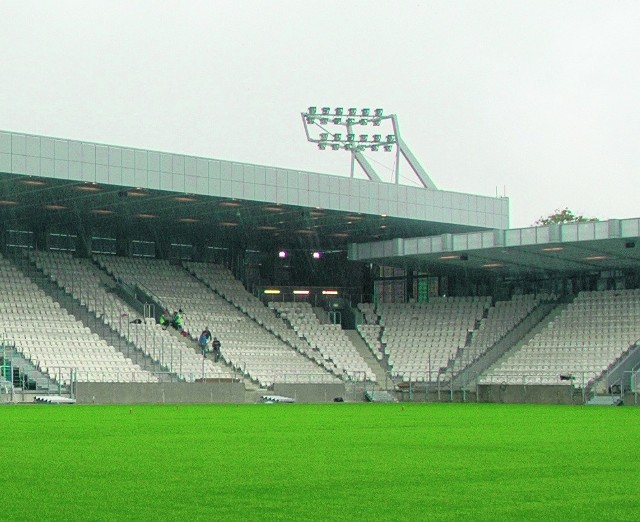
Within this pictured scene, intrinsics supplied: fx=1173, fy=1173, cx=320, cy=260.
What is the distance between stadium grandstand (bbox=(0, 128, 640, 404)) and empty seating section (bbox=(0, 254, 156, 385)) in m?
0.10

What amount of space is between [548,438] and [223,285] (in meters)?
38.9

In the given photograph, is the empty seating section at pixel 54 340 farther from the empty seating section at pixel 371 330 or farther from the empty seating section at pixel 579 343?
the empty seating section at pixel 579 343

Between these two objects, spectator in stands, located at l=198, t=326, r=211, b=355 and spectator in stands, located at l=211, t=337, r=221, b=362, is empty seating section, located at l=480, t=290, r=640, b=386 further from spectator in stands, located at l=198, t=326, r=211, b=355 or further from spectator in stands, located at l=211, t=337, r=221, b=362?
spectator in stands, located at l=198, t=326, r=211, b=355

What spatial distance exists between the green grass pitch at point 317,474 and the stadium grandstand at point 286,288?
21.2 meters

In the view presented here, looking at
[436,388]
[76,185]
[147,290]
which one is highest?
[76,185]

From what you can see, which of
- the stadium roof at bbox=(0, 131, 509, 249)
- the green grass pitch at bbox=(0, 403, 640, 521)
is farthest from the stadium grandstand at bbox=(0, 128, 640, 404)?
the green grass pitch at bbox=(0, 403, 640, 521)

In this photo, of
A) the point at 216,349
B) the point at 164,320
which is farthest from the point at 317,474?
the point at 164,320

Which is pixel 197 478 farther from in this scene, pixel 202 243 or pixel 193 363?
pixel 202 243

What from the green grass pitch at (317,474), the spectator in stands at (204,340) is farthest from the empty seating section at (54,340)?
the green grass pitch at (317,474)

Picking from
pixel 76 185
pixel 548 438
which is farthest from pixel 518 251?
pixel 548 438

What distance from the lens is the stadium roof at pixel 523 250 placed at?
42.8 meters

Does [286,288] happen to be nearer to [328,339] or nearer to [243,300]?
[243,300]

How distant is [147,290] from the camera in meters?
50.6

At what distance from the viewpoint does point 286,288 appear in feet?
188
